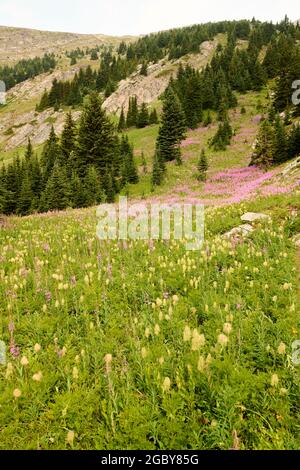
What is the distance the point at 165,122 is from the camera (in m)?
52.6

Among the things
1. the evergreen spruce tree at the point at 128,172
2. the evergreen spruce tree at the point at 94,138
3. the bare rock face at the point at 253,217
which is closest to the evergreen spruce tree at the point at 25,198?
the evergreen spruce tree at the point at 94,138

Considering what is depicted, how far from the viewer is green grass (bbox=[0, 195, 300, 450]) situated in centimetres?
367

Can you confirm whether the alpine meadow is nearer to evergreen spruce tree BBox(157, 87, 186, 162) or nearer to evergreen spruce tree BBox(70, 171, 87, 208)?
evergreen spruce tree BBox(70, 171, 87, 208)

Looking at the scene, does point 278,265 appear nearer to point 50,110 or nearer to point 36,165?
point 36,165

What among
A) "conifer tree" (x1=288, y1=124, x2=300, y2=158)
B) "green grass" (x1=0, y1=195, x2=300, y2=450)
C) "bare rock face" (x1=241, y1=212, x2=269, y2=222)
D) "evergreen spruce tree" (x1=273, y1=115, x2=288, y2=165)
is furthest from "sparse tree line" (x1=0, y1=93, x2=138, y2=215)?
"green grass" (x1=0, y1=195, x2=300, y2=450)

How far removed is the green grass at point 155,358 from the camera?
Result: 3.67 m

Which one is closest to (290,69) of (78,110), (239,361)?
(239,361)

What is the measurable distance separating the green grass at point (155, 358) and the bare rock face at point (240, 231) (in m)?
2.07

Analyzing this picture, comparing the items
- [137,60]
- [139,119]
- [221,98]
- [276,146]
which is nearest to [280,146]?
[276,146]

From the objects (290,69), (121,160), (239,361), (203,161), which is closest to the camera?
(239,361)

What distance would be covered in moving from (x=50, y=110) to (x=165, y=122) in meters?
101

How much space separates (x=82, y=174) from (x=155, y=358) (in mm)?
41429

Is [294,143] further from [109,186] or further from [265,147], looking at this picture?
[109,186]

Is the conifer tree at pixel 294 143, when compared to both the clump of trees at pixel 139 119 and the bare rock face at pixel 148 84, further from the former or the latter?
the bare rock face at pixel 148 84
